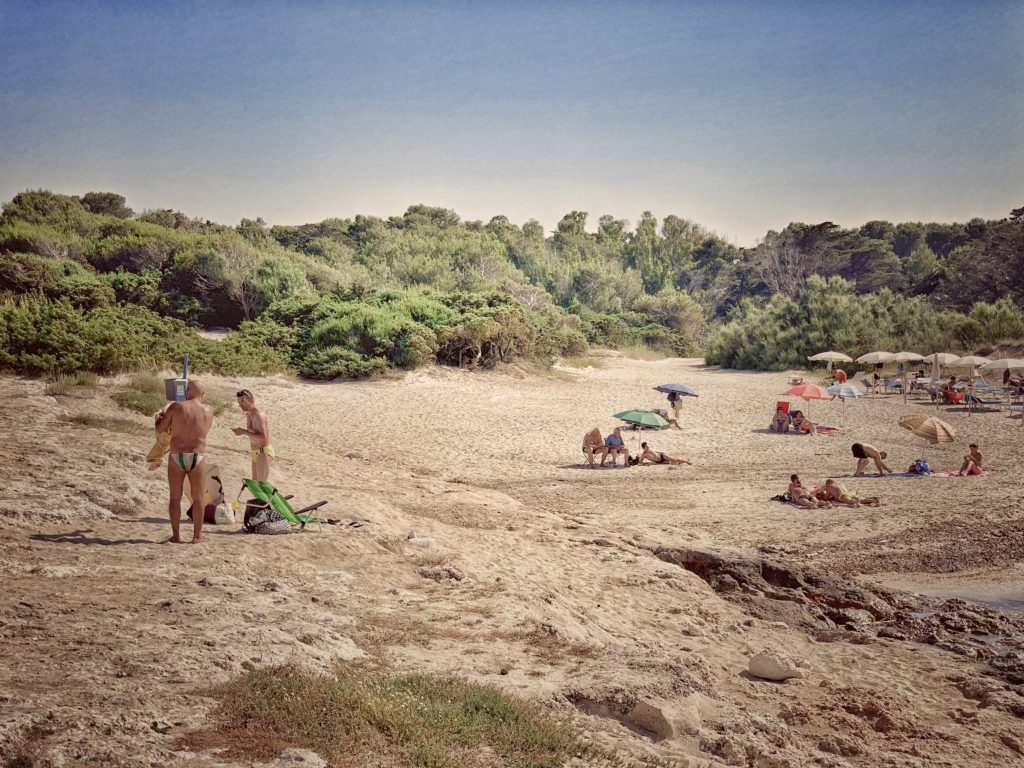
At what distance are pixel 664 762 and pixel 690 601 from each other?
3556 mm

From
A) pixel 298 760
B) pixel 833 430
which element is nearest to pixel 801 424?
pixel 833 430

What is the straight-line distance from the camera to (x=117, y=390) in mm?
14602

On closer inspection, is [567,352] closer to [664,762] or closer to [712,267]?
[664,762]

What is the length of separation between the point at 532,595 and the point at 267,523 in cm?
274

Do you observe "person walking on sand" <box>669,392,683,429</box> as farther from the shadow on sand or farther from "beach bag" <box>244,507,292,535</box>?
the shadow on sand

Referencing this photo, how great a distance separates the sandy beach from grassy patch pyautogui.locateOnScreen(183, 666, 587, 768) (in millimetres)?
224

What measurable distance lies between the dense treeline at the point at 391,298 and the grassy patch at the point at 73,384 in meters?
0.57

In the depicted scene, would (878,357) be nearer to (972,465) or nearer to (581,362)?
(581,362)

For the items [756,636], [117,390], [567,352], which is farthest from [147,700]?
[567,352]

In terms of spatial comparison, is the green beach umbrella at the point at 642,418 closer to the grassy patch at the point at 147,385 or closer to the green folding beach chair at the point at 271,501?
the grassy patch at the point at 147,385

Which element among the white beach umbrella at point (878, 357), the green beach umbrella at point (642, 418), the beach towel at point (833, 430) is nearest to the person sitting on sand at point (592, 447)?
the green beach umbrella at point (642, 418)

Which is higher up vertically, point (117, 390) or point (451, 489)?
point (117, 390)

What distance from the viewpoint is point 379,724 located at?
12.3ft

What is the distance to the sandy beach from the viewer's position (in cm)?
456
